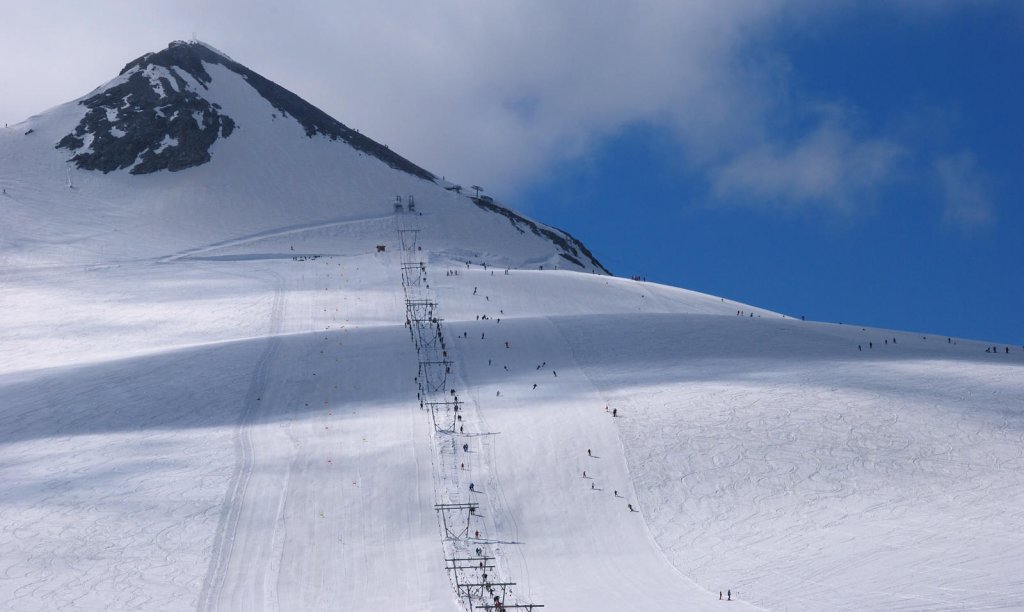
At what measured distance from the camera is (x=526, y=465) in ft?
131

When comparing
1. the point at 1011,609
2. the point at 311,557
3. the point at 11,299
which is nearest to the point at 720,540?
the point at 1011,609

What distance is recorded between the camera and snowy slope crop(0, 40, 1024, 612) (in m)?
31.0

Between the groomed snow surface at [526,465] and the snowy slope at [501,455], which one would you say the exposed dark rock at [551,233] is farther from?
the groomed snow surface at [526,465]

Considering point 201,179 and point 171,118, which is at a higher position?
point 171,118

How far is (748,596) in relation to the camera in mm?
29391

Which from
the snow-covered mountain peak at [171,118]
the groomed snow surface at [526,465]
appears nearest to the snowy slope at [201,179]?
the snow-covered mountain peak at [171,118]

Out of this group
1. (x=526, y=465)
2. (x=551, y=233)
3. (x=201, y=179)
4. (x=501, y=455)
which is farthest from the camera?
(x=551, y=233)

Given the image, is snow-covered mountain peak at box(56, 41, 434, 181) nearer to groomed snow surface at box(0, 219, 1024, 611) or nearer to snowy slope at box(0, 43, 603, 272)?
snowy slope at box(0, 43, 603, 272)

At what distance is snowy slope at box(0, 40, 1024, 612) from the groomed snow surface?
14cm

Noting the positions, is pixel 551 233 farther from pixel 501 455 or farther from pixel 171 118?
pixel 501 455

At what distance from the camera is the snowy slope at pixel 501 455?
3097 centimetres

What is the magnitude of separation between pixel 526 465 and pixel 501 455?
4.21 ft

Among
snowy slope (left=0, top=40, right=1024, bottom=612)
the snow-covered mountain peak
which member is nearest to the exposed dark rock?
the snow-covered mountain peak

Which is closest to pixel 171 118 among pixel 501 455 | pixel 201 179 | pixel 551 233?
pixel 201 179
